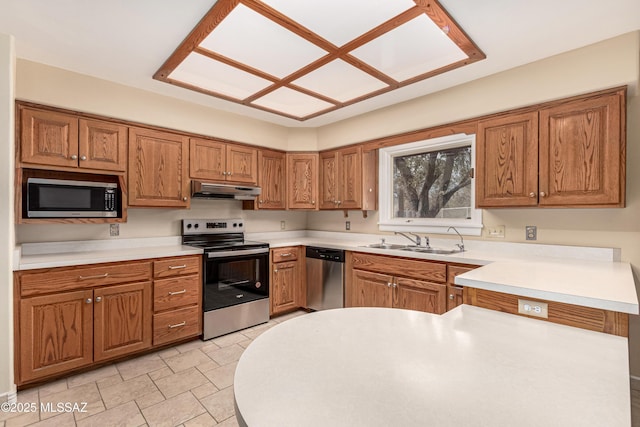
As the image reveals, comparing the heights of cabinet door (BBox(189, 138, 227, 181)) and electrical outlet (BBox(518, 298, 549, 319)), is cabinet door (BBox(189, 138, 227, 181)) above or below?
above

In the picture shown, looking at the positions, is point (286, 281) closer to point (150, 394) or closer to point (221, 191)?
point (221, 191)

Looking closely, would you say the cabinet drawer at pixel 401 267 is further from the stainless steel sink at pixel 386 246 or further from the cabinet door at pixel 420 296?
A: the stainless steel sink at pixel 386 246

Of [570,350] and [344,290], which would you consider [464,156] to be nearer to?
[344,290]

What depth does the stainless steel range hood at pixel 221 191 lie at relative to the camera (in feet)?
10.4

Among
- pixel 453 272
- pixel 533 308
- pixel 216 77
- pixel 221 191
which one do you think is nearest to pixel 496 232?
pixel 453 272

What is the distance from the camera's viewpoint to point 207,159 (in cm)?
339

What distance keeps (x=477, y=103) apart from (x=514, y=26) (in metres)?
0.80

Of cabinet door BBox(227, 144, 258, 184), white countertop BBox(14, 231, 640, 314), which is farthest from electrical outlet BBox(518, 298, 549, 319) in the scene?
cabinet door BBox(227, 144, 258, 184)

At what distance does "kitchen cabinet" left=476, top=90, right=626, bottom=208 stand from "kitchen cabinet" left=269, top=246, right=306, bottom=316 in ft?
6.89

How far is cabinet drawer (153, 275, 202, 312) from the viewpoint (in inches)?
108

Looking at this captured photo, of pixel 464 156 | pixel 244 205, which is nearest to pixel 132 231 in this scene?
pixel 244 205

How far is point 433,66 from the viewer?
249 centimetres

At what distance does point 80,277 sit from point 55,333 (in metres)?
0.42

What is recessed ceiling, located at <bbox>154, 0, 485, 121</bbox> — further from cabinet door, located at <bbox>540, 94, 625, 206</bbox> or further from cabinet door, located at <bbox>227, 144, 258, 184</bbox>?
cabinet door, located at <bbox>540, 94, 625, 206</bbox>
